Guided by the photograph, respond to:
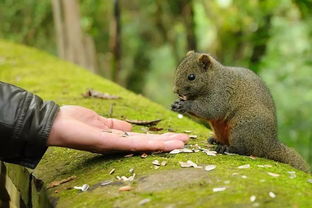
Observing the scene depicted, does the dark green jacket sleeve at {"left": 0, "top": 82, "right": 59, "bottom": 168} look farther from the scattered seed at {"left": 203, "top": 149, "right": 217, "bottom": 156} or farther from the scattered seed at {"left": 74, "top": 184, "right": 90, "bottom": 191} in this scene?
the scattered seed at {"left": 203, "top": 149, "right": 217, "bottom": 156}

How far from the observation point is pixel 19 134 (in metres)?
2.70

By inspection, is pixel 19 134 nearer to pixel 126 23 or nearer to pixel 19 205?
pixel 19 205

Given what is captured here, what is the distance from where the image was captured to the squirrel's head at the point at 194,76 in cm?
366

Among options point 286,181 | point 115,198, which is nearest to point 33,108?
point 115,198

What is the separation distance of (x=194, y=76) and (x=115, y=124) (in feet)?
2.09

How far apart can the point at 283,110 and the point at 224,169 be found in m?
6.41

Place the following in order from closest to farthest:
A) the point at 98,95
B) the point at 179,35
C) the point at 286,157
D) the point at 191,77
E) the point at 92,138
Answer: the point at 92,138 < the point at 286,157 < the point at 191,77 < the point at 98,95 < the point at 179,35

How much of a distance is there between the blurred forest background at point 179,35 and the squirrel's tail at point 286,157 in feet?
8.31

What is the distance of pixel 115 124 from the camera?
3428 millimetres

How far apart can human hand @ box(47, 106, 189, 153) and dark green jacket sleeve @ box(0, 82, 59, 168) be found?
57 millimetres

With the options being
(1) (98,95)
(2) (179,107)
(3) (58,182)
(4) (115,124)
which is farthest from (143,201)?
(1) (98,95)

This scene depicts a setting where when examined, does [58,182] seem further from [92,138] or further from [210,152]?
[210,152]

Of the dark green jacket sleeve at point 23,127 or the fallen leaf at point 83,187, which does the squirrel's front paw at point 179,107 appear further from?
the fallen leaf at point 83,187

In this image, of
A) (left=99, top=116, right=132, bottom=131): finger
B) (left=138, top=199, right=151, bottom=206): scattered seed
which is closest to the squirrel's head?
(left=99, top=116, right=132, bottom=131): finger
